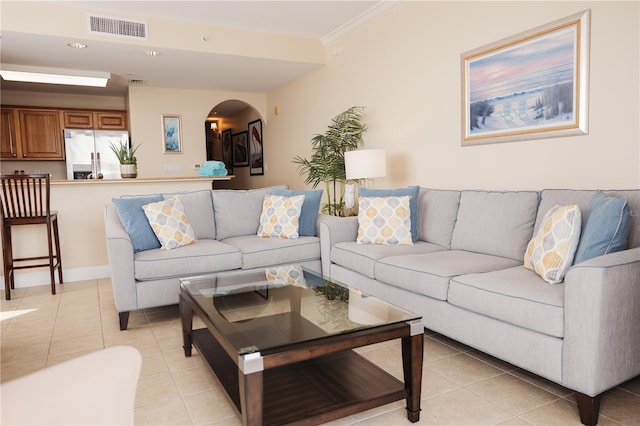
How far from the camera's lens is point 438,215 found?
3.38 meters

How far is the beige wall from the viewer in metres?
2.58

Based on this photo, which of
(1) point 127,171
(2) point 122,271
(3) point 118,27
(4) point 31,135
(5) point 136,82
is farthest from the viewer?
(4) point 31,135

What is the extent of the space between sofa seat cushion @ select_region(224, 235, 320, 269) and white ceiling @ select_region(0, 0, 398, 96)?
7.49 feet

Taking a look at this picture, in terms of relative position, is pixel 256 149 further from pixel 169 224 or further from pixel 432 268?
pixel 432 268

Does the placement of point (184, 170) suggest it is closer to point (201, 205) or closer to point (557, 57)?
point (201, 205)

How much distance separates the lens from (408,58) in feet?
13.6

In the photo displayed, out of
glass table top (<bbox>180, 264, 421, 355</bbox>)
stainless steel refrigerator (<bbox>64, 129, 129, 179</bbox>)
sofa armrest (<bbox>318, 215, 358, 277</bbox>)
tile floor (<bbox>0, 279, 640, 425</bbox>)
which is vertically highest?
stainless steel refrigerator (<bbox>64, 129, 129, 179</bbox>)

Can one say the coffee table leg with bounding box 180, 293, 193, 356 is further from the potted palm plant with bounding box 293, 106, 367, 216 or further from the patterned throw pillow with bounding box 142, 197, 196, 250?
the potted palm plant with bounding box 293, 106, 367, 216

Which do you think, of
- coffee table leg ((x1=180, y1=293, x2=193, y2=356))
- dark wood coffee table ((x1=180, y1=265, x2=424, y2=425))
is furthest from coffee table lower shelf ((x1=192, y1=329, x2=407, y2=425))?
coffee table leg ((x1=180, y1=293, x2=193, y2=356))

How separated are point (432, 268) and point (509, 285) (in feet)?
1.69

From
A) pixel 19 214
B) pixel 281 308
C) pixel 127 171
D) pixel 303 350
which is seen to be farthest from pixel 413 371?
pixel 127 171

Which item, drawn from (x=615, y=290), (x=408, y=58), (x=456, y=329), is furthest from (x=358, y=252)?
(x=408, y=58)

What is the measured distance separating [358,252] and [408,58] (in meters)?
2.03

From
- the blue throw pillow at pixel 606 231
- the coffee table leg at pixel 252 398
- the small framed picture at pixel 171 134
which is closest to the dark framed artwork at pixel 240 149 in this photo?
the small framed picture at pixel 171 134
